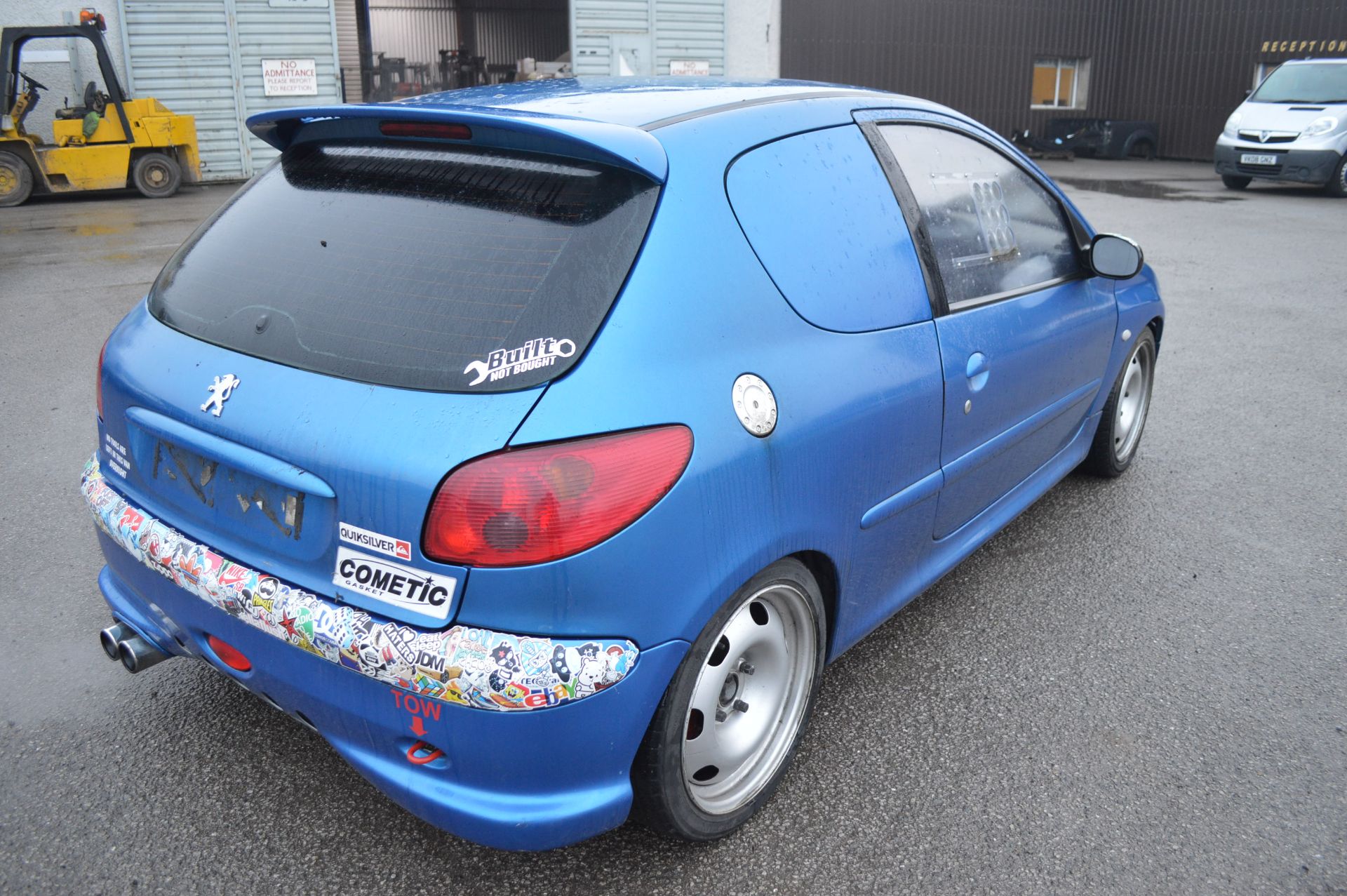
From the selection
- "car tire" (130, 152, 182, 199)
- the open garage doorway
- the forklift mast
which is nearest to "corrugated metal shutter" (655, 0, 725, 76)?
"car tire" (130, 152, 182, 199)

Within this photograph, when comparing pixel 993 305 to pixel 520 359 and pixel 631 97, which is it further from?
pixel 520 359

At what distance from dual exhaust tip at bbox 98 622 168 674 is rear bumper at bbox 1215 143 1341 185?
17.5 m

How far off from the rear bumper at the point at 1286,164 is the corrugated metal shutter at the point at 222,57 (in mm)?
14620

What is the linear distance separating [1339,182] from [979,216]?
16.0 meters

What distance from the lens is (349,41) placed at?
28.8 m

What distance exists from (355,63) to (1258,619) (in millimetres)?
29797

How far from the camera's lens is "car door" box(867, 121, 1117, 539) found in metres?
2.77

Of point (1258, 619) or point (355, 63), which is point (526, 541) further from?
point (355, 63)

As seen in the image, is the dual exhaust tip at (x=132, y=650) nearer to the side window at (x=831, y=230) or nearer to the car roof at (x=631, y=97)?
the car roof at (x=631, y=97)

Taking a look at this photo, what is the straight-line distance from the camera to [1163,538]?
3887mm

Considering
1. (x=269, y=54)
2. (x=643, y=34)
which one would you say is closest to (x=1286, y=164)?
(x=643, y=34)

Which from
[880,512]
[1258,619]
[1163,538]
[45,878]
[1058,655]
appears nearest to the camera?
[45,878]

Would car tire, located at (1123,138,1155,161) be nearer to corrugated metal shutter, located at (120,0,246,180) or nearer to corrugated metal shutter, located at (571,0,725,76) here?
corrugated metal shutter, located at (571,0,725,76)

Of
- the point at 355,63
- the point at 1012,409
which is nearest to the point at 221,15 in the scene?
the point at 355,63
